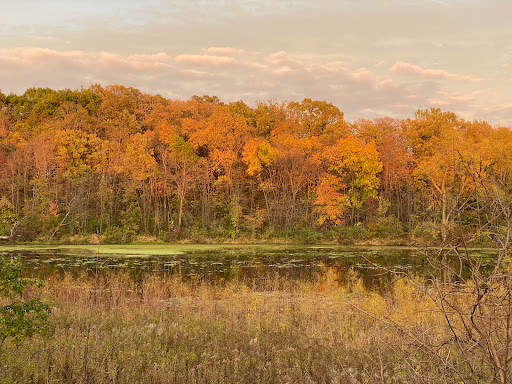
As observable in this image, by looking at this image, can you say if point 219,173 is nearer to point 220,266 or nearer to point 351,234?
point 351,234

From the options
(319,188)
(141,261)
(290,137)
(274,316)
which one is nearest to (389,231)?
(319,188)

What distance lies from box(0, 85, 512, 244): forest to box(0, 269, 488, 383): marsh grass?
123 feet

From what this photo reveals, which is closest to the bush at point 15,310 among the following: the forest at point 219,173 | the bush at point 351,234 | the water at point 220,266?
the water at point 220,266

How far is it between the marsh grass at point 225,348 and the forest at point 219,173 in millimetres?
37595

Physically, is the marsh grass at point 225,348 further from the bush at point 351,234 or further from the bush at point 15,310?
the bush at point 351,234

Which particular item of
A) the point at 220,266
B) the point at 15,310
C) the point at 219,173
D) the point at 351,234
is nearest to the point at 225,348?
the point at 15,310

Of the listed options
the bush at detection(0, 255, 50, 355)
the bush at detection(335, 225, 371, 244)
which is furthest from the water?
the bush at detection(0, 255, 50, 355)

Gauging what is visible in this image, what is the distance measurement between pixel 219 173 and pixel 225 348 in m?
54.8

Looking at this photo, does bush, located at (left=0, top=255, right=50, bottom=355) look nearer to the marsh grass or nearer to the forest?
the marsh grass

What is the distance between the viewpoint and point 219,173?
62.5m

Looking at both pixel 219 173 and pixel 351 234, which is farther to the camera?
pixel 219 173

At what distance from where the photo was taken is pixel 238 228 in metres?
53.8

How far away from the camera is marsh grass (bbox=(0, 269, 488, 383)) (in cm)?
625

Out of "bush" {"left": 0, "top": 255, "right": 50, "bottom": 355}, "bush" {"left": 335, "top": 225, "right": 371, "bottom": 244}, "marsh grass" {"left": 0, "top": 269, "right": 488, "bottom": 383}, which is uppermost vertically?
"bush" {"left": 0, "top": 255, "right": 50, "bottom": 355}
